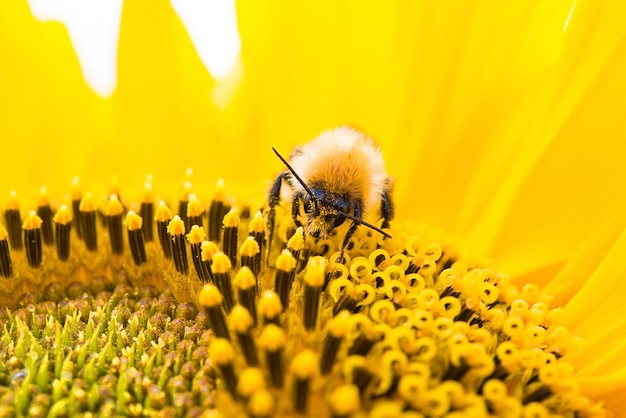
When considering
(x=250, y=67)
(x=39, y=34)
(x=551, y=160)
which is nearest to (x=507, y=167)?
(x=551, y=160)

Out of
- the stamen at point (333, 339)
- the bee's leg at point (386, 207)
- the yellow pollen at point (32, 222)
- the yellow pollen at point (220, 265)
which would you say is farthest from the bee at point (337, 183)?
the yellow pollen at point (32, 222)

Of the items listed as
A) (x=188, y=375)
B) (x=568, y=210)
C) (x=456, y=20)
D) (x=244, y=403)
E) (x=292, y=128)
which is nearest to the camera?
(x=244, y=403)

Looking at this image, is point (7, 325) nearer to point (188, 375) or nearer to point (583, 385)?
point (188, 375)

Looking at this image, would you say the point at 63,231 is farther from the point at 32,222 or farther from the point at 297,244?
the point at 297,244

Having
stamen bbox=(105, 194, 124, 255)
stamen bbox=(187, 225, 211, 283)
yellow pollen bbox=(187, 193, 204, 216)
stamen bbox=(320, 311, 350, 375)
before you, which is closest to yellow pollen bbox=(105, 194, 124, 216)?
stamen bbox=(105, 194, 124, 255)

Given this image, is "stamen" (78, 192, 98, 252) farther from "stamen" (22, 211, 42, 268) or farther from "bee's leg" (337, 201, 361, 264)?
"bee's leg" (337, 201, 361, 264)

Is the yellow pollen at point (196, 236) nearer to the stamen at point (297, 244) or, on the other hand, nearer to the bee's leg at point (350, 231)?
the stamen at point (297, 244)
